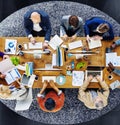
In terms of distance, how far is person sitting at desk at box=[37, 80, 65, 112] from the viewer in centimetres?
542

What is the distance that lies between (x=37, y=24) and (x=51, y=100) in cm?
119

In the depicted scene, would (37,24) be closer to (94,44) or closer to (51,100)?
(94,44)

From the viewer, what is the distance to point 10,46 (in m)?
5.82

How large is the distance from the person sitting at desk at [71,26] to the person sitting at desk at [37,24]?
0.79ft

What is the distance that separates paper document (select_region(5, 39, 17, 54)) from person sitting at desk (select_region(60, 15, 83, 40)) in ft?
2.42

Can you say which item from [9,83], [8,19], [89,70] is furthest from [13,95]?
[8,19]

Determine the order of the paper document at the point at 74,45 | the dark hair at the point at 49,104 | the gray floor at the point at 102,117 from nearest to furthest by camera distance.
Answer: the dark hair at the point at 49,104
the paper document at the point at 74,45
the gray floor at the point at 102,117

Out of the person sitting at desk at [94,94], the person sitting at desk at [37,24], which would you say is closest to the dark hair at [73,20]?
the person sitting at desk at [37,24]

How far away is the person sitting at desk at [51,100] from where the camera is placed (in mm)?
5422

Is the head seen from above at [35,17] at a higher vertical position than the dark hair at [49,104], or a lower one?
higher

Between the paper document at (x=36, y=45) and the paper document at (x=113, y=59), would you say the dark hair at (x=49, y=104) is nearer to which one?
the paper document at (x=36, y=45)

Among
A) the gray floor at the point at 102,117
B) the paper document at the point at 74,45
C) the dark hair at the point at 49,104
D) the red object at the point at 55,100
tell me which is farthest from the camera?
A: the gray floor at the point at 102,117

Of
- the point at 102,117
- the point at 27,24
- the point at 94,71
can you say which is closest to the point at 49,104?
the point at 94,71

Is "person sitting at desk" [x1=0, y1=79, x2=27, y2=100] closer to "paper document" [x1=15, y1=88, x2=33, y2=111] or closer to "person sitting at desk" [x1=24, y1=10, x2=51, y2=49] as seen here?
"paper document" [x1=15, y1=88, x2=33, y2=111]
